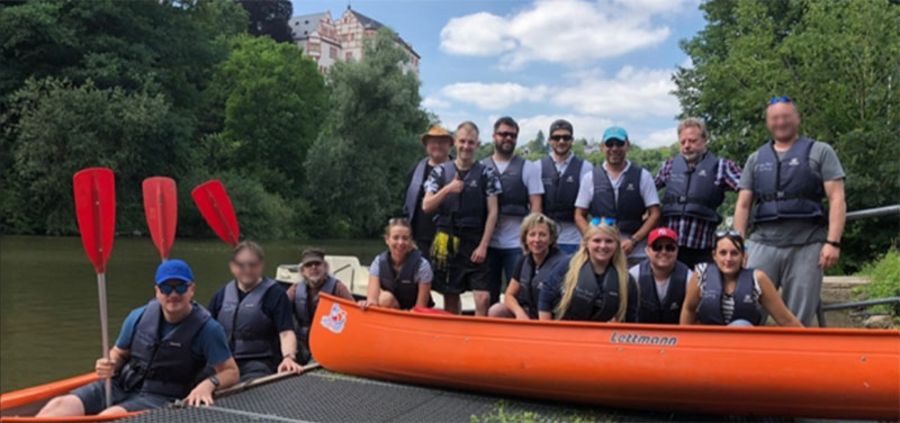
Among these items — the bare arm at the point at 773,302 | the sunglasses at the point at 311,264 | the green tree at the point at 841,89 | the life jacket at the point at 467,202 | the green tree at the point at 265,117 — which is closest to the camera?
the bare arm at the point at 773,302

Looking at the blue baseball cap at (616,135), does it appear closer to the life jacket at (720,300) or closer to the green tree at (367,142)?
the life jacket at (720,300)

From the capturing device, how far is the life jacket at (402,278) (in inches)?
171

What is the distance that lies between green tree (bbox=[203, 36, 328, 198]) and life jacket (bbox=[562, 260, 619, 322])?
29.1m

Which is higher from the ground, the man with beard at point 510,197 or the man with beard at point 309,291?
the man with beard at point 510,197

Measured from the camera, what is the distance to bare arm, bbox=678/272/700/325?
11.4ft

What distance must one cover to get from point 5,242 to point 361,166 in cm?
1320

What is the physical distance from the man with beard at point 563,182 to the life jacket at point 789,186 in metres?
1.03

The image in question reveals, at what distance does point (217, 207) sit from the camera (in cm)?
581

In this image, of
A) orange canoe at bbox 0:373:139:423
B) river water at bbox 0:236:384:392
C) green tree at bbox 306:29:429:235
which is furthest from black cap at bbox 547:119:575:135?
green tree at bbox 306:29:429:235

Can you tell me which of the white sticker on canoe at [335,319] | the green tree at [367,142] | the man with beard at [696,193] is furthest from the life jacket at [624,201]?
the green tree at [367,142]

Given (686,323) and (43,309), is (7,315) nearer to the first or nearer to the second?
(43,309)

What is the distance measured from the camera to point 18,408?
12.0ft

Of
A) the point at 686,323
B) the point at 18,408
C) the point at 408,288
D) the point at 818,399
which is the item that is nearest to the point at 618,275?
the point at 686,323

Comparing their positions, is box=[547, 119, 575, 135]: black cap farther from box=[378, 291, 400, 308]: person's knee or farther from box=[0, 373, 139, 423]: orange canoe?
box=[0, 373, 139, 423]: orange canoe
